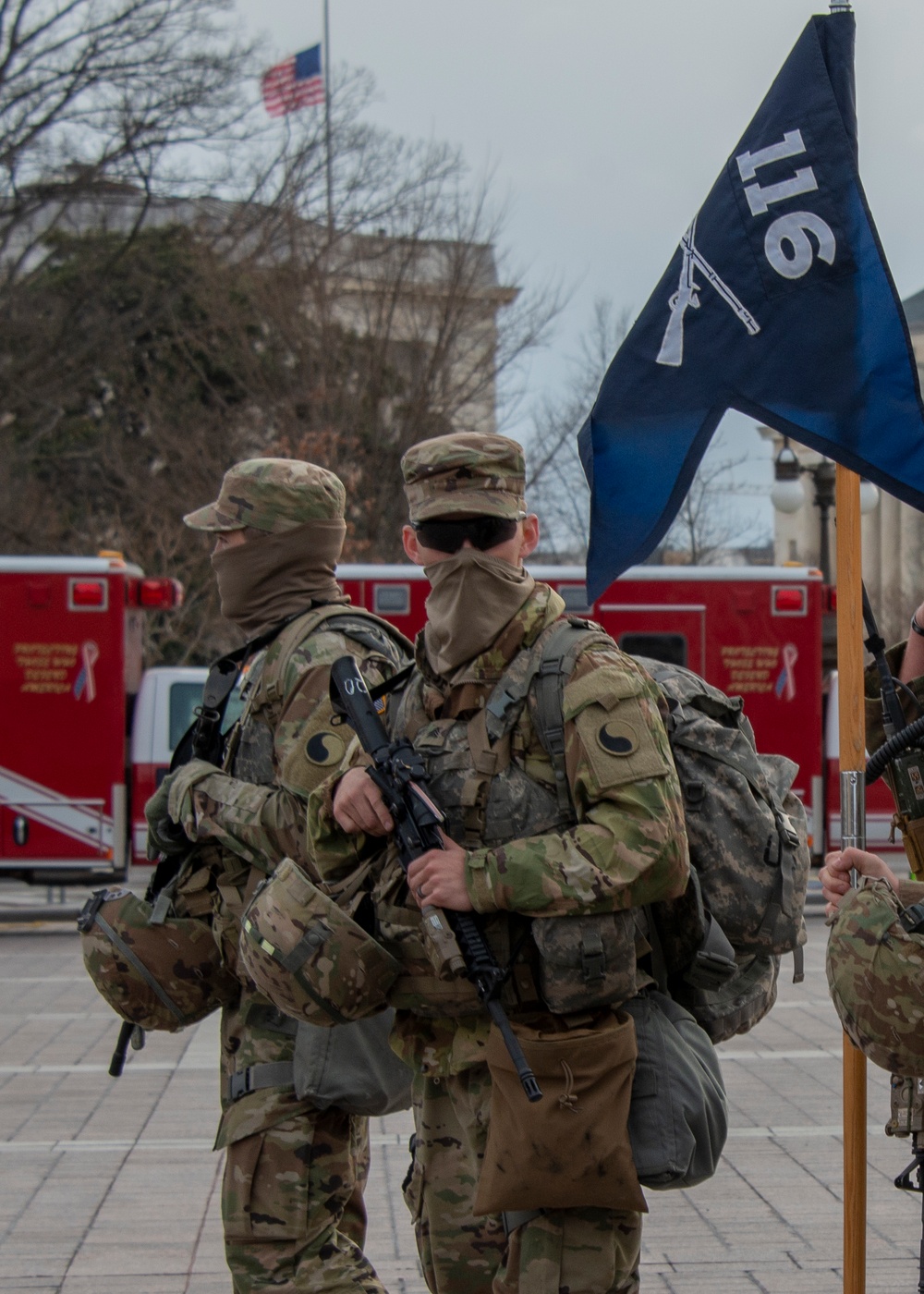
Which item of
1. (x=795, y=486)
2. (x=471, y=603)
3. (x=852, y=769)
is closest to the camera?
(x=471, y=603)

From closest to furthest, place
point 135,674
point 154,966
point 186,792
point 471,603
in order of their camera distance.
→ point 471,603 → point 186,792 → point 154,966 → point 135,674

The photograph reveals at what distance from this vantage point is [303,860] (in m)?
3.52

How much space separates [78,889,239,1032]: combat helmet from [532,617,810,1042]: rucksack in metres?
1.21

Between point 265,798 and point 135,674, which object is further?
point 135,674

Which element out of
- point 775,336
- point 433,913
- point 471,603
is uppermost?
point 775,336

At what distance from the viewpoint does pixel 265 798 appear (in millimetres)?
3539

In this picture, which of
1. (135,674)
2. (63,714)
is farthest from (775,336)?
(135,674)

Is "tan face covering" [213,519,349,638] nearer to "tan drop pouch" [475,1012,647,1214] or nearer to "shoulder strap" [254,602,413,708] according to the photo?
"shoulder strap" [254,602,413,708]

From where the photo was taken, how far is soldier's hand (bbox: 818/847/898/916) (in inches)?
113

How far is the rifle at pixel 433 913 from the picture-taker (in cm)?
277

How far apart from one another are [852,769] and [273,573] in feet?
4.95

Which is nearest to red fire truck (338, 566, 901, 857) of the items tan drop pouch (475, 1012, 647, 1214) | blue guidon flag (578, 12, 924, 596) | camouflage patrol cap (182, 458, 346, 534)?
camouflage patrol cap (182, 458, 346, 534)

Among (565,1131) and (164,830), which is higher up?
(164,830)

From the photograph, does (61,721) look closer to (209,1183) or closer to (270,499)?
(209,1183)
